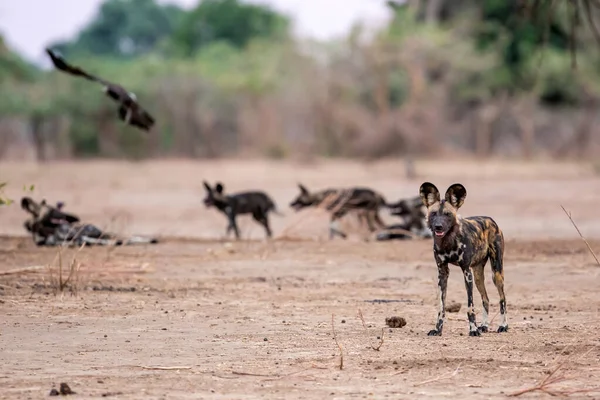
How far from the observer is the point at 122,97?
12602 millimetres

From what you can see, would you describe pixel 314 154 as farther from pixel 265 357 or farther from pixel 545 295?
pixel 265 357

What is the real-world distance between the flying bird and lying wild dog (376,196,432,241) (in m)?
4.42

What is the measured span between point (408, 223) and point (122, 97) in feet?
18.4

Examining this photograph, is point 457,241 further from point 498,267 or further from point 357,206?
point 357,206

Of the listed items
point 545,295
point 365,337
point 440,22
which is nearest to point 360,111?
point 440,22

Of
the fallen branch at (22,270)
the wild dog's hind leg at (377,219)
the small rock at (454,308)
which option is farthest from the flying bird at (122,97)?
the wild dog's hind leg at (377,219)

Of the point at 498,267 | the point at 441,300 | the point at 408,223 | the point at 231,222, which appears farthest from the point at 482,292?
the point at 231,222

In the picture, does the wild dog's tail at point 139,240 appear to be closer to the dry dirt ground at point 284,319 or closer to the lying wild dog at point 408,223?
the dry dirt ground at point 284,319

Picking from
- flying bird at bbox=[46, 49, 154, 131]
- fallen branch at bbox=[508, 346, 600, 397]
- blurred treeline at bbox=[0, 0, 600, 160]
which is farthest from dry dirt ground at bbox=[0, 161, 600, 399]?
blurred treeline at bbox=[0, 0, 600, 160]

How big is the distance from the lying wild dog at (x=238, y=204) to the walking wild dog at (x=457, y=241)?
353 inches

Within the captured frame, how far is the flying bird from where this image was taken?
12.0 m

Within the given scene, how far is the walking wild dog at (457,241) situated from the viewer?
8492mm

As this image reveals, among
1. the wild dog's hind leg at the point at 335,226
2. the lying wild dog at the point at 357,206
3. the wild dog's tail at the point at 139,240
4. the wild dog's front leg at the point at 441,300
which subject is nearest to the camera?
the wild dog's front leg at the point at 441,300

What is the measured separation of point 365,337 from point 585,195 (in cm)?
1646
